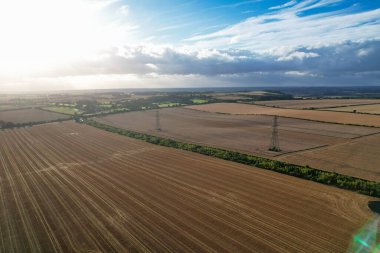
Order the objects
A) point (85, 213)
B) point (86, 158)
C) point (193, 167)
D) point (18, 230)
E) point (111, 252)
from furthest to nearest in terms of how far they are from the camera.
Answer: point (86, 158)
point (193, 167)
point (85, 213)
point (18, 230)
point (111, 252)

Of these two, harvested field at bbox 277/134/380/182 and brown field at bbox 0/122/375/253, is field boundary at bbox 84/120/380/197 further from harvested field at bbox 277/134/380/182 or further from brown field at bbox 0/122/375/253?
harvested field at bbox 277/134/380/182

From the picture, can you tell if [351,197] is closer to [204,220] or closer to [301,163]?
[301,163]

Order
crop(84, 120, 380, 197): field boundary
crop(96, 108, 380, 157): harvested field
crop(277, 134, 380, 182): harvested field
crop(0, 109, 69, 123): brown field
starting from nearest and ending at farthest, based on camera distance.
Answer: crop(84, 120, 380, 197): field boundary → crop(277, 134, 380, 182): harvested field → crop(96, 108, 380, 157): harvested field → crop(0, 109, 69, 123): brown field

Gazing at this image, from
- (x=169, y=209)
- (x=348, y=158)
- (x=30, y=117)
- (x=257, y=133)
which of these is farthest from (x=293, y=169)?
(x=30, y=117)

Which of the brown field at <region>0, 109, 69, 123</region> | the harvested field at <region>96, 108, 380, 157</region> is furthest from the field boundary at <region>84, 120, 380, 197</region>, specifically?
the brown field at <region>0, 109, 69, 123</region>

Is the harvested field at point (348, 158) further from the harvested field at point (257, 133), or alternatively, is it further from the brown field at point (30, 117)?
the brown field at point (30, 117)

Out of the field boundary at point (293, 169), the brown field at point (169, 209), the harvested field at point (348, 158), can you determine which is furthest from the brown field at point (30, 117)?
the harvested field at point (348, 158)

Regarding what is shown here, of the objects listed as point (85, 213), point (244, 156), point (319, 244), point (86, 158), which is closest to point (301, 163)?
point (244, 156)
